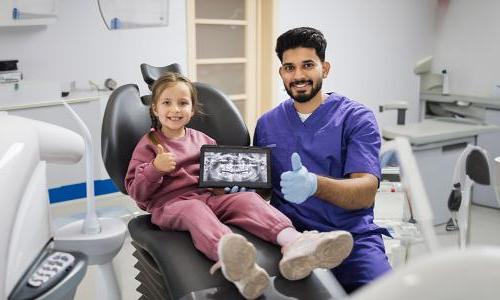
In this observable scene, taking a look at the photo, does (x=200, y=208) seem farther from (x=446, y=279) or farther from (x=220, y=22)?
(x=220, y=22)

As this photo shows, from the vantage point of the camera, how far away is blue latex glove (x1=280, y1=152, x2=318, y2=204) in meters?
1.38

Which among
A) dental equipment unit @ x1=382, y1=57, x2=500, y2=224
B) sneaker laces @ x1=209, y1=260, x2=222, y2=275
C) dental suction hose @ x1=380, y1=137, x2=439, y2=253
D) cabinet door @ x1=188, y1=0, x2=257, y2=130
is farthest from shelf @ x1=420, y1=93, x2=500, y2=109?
dental suction hose @ x1=380, y1=137, x2=439, y2=253

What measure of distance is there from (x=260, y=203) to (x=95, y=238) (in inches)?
18.5

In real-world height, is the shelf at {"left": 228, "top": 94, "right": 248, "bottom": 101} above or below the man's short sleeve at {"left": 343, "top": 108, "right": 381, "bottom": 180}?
below

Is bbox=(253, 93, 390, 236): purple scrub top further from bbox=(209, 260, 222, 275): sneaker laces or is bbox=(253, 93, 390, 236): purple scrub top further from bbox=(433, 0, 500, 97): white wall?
bbox=(433, 0, 500, 97): white wall

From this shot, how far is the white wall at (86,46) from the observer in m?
3.50

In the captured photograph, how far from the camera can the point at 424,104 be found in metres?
5.02

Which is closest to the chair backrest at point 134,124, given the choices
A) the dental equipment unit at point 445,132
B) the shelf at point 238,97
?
the dental equipment unit at point 445,132

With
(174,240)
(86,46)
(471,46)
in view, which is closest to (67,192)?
(86,46)

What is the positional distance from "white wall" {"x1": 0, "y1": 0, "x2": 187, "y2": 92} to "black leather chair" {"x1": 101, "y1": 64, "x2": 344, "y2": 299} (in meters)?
1.91

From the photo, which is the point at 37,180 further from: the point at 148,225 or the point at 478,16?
the point at 478,16

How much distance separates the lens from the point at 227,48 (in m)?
4.59

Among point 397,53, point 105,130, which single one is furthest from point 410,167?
Result: point 397,53

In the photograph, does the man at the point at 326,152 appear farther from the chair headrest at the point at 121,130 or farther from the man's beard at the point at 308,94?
the chair headrest at the point at 121,130
